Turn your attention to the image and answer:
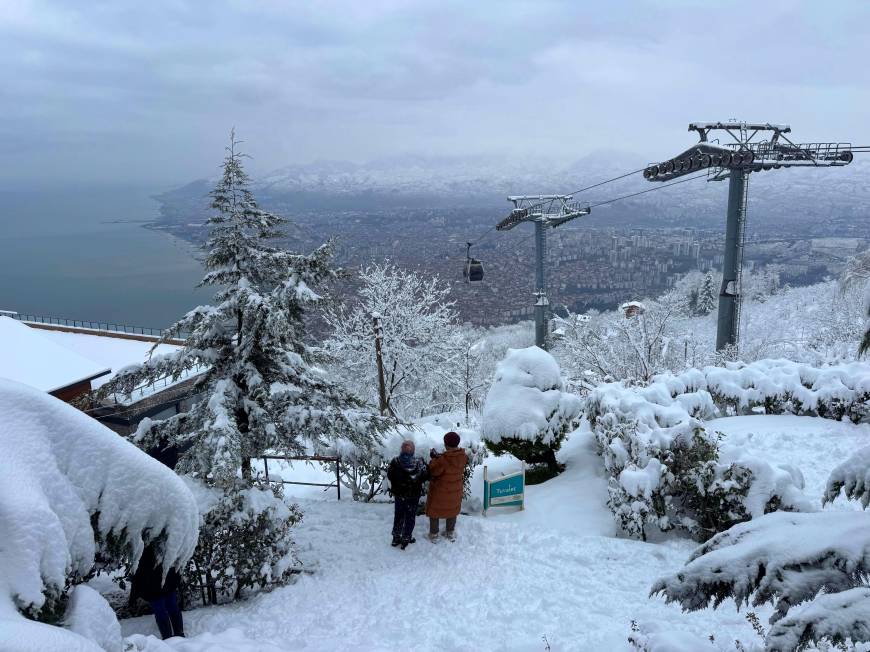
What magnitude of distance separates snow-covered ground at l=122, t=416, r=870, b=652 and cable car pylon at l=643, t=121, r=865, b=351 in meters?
6.48

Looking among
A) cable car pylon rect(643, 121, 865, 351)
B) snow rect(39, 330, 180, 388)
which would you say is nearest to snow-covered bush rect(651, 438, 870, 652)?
cable car pylon rect(643, 121, 865, 351)

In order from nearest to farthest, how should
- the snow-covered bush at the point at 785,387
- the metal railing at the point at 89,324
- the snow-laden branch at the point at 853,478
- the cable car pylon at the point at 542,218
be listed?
the snow-laden branch at the point at 853,478 → the snow-covered bush at the point at 785,387 → the cable car pylon at the point at 542,218 → the metal railing at the point at 89,324

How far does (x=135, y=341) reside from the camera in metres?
23.9

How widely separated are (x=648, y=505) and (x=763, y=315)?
52.3m

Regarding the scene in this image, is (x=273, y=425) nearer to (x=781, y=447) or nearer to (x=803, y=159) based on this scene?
(x=781, y=447)

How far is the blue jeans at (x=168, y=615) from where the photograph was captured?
5016 millimetres

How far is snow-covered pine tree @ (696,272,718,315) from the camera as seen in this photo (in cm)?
5725

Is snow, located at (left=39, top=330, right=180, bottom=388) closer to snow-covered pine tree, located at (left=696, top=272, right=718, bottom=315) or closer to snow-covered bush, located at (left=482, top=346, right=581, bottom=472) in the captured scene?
snow-covered bush, located at (left=482, top=346, right=581, bottom=472)

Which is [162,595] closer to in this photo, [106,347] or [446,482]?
[446,482]

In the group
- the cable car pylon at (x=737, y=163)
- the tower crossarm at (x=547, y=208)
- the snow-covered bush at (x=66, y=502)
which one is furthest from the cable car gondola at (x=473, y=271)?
the snow-covered bush at (x=66, y=502)

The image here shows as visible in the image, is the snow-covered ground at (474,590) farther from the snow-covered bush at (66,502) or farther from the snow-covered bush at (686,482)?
the snow-covered bush at (66,502)

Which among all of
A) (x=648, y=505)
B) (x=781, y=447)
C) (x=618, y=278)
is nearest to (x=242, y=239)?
(x=648, y=505)

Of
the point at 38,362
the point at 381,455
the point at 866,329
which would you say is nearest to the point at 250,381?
the point at 381,455

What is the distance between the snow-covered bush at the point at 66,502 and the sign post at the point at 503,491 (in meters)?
5.06
